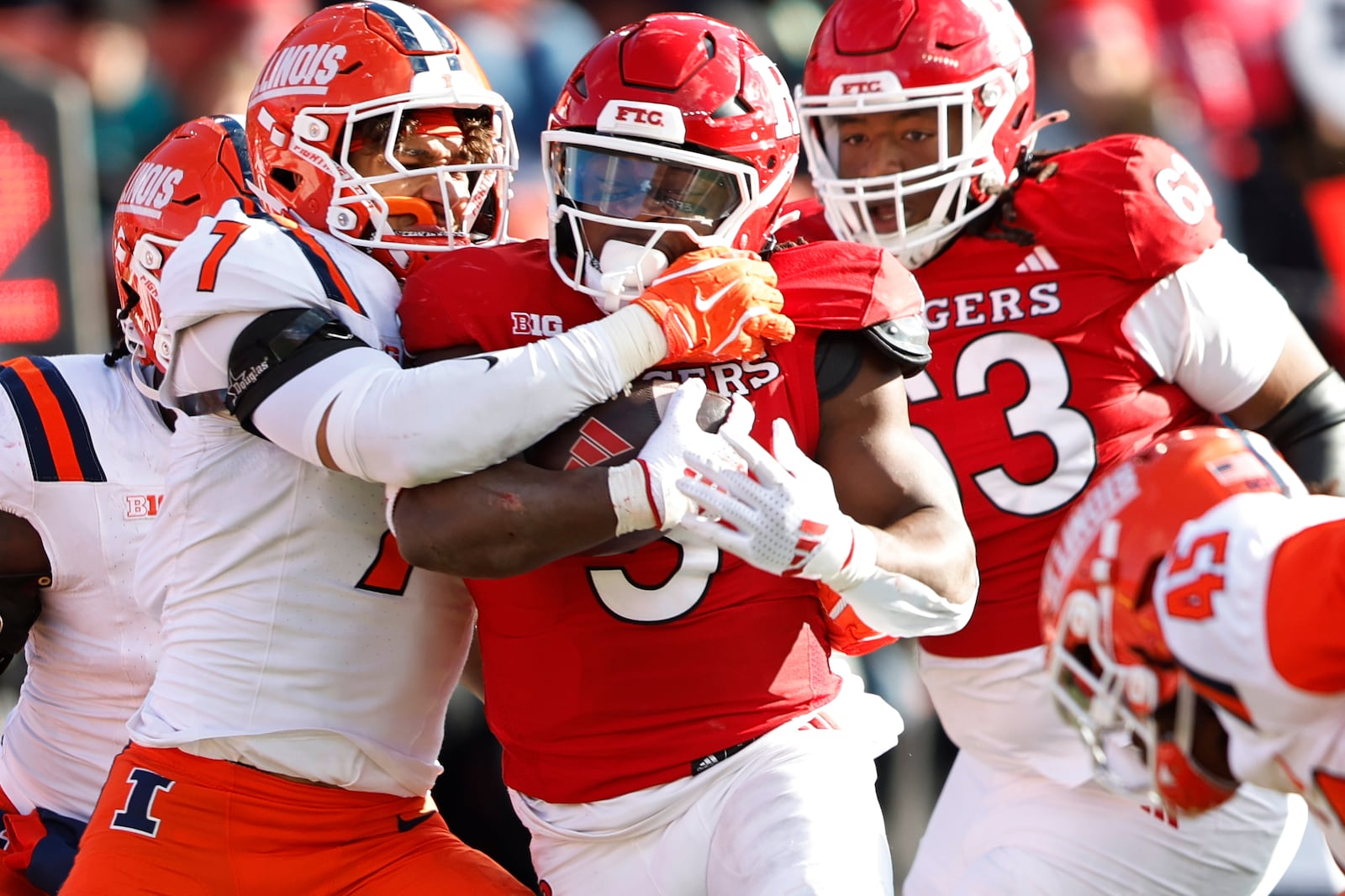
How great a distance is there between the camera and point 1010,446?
3.29 metres

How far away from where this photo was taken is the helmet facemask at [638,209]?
8.85ft

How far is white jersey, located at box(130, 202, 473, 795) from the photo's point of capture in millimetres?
2771

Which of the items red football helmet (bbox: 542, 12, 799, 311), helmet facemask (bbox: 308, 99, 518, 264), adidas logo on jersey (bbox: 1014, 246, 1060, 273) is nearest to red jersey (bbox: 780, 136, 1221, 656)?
adidas logo on jersey (bbox: 1014, 246, 1060, 273)

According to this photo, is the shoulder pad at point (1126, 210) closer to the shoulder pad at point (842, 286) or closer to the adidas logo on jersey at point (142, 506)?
the shoulder pad at point (842, 286)

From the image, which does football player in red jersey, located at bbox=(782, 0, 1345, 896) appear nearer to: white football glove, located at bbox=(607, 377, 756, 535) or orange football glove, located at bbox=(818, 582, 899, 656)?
orange football glove, located at bbox=(818, 582, 899, 656)

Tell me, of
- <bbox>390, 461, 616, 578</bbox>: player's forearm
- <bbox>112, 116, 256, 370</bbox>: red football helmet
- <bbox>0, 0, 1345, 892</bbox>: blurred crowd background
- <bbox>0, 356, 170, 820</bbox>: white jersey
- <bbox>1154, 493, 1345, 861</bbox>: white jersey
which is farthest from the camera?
<bbox>0, 0, 1345, 892</bbox>: blurred crowd background

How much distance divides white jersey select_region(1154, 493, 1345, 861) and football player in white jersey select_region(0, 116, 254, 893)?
85.5 inches

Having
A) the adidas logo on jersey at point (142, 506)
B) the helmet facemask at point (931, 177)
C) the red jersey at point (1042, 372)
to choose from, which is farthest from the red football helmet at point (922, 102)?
the adidas logo on jersey at point (142, 506)

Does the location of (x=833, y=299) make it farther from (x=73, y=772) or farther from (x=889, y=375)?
(x=73, y=772)

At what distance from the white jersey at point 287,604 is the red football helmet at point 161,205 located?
66 cm

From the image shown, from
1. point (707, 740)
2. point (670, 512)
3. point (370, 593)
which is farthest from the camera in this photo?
point (370, 593)

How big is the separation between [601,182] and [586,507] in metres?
0.59

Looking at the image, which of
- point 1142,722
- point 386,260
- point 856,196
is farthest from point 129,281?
point 1142,722

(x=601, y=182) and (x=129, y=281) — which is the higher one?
(x=601, y=182)
